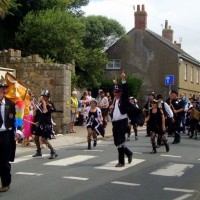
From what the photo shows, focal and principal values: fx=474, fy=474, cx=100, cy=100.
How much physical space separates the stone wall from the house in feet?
79.6

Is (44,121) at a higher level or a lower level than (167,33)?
lower

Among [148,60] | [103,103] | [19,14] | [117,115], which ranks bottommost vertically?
[117,115]

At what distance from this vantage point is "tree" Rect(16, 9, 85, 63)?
26.1 m

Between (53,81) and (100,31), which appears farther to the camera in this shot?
(100,31)

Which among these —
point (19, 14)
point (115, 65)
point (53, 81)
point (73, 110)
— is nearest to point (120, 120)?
point (53, 81)

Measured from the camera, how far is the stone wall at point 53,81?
19344 mm

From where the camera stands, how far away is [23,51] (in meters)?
→ 27.3

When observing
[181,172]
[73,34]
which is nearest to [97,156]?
[181,172]

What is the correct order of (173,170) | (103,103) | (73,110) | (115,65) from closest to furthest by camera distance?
(173,170)
(73,110)
(103,103)
(115,65)

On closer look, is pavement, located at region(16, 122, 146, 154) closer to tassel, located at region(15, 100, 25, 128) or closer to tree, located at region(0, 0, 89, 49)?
tassel, located at region(15, 100, 25, 128)

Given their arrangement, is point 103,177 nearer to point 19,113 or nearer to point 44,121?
point 19,113

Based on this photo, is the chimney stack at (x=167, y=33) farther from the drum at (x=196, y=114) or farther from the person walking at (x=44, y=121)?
the person walking at (x=44, y=121)

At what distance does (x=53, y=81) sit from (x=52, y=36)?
7.25 meters

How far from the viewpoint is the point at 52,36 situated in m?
26.1
